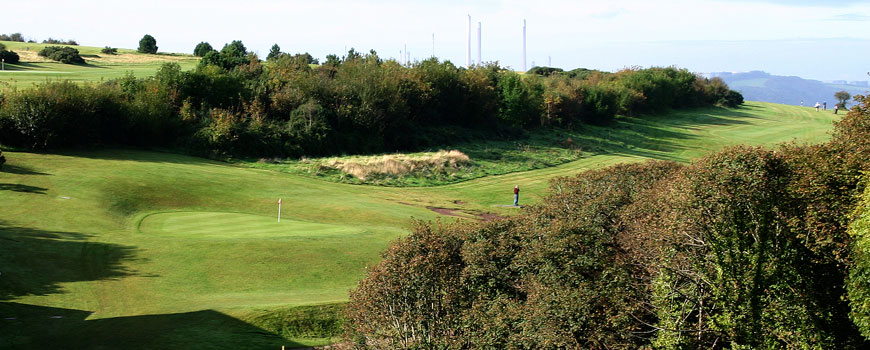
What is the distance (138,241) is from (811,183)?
69.9 feet

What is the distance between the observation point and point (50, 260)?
20.8 metres

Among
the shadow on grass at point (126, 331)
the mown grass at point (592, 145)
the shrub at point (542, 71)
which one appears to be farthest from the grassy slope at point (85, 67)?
the shrub at point (542, 71)

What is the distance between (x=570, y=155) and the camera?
66.1 m

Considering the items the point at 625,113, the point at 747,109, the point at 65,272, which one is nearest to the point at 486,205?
the point at 65,272

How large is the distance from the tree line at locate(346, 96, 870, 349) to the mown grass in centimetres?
3137

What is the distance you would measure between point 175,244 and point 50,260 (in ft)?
12.9

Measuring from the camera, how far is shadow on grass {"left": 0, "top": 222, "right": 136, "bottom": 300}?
739 inches

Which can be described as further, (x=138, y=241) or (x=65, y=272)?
(x=138, y=241)

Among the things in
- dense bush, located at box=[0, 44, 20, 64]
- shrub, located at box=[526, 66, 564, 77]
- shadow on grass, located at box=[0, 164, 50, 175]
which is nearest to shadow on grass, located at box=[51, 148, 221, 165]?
shadow on grass, located at box=[0, 164, 50, 175]

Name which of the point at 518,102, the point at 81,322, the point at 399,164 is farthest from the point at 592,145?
the point at 81,322

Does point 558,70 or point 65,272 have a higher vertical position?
point 558,70

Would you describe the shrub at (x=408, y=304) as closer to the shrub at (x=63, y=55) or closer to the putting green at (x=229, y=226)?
the putting green at (x=229, y=226)

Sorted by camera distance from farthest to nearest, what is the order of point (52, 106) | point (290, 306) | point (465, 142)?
point (465, 142), point (52, 106), point (290, 306)

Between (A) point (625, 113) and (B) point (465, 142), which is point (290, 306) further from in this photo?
(A) point (625, 113)
